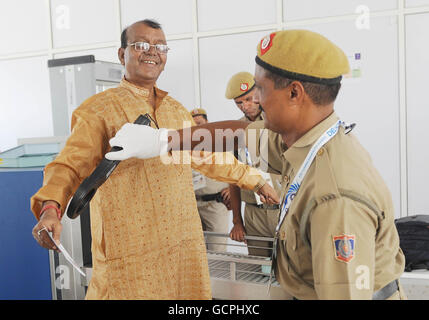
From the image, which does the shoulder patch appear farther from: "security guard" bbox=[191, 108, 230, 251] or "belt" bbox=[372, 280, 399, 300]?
"security guard" bbox=[191, 108, 230, 251]

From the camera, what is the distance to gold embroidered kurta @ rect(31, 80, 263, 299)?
4.82 ft

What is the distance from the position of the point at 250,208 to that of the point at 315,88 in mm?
1721

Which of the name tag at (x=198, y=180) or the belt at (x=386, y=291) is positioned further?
the name tag at (x=198, y=180)

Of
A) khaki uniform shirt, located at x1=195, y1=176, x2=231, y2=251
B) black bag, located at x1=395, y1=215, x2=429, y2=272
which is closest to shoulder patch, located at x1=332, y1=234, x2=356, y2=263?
black bag, located at x1=395, y1=215, x2=429, y2=272

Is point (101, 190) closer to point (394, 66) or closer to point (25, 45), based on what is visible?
point (394, 66)

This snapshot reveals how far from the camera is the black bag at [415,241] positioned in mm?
2076

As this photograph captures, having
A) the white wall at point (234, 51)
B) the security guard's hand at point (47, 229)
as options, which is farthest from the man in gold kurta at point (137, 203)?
the white wall at point (234, 51)

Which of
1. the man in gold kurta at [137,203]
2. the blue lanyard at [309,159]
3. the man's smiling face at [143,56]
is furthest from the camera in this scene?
the man's smiling face at [143,56]

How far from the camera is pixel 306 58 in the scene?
873 mm

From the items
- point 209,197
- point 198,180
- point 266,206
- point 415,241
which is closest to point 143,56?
point 266,206

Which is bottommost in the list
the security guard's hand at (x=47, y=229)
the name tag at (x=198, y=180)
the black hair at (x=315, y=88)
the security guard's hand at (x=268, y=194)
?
the name tag at (x=198, y=180)

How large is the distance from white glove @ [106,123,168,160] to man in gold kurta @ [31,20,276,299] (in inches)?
7.1

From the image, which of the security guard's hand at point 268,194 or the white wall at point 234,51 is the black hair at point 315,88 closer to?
the security guard's hand at point 268,194

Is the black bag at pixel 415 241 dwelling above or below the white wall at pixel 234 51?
below
